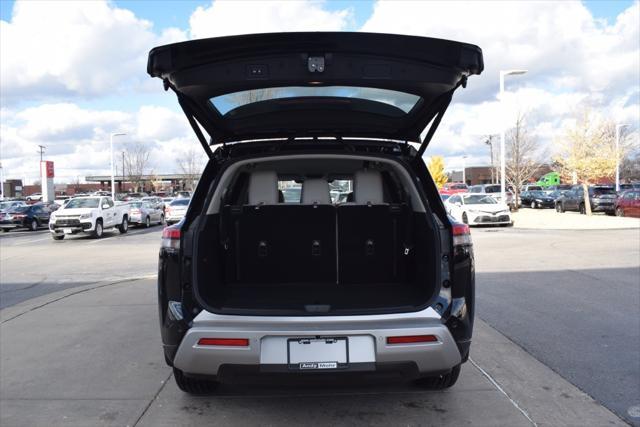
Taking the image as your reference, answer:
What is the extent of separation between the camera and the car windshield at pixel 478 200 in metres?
23.1

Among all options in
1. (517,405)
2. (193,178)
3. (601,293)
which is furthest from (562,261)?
(193,178)

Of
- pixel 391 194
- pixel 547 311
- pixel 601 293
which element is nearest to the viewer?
pixel 391 194

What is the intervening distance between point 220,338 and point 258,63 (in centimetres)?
156

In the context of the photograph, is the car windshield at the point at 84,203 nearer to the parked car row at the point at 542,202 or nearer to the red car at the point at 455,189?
the parked car row at the point at 542,202

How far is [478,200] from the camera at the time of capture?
2344 cm

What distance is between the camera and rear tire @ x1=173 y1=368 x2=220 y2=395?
362cm

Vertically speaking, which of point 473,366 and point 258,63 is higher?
point 258,63

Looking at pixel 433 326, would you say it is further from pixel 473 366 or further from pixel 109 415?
pixel 109 415

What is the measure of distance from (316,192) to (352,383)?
1782 mm

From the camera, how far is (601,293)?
7711mm

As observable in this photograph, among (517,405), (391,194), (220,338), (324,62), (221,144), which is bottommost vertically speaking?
(517,405)

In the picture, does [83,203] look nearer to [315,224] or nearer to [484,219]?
[484,219]

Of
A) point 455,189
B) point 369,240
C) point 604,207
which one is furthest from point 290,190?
point 455,189

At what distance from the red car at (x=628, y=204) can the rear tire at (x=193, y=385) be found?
26.5 m
